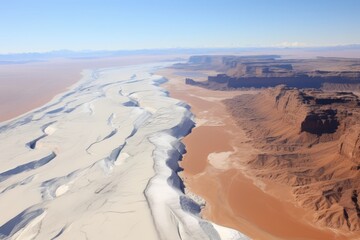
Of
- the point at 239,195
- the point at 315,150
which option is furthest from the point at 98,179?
the point at 315,150

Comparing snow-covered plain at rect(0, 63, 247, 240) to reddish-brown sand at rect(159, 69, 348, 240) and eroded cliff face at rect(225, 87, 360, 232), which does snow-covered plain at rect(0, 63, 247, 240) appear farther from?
eroded cliff face at rect(225, 87, 360, 232)

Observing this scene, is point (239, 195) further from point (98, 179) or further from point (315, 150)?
point (98, 179)

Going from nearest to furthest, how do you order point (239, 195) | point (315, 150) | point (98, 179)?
point (239, 195) → point (98, 179) → point (315, 150)

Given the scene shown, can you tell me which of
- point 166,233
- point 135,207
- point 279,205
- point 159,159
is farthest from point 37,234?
point 279,205

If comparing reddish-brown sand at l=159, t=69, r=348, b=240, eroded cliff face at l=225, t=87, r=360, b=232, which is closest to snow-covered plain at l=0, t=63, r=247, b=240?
reddish-brown sand at l=159, t=69, r=348, b=240

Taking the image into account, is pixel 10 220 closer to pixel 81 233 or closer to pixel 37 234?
pixel 37 234

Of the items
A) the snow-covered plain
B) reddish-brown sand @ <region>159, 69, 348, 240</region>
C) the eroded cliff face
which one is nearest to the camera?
the snow-covered plain
